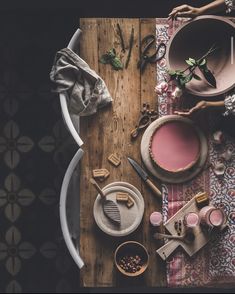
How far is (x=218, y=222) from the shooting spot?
10.2 ft

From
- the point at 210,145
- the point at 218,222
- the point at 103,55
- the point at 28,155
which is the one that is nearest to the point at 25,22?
the point at 28,155

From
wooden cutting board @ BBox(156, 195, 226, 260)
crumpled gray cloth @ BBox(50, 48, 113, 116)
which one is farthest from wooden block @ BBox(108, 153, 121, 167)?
wooden cutting board @ BBox(156, 195, 226, 260)

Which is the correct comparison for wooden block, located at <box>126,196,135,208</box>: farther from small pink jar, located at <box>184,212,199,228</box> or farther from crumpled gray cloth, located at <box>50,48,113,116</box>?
crumpled gray cloth, located at <box>50,48,113,116</box>

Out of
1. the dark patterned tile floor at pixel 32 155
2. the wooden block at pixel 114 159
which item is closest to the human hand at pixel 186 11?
the wooden block at pixel 114 159

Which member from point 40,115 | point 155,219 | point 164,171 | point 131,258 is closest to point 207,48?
point 164,171

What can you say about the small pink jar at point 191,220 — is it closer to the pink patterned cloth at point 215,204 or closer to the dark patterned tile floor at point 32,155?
the pink patterned cloth at point 215,204

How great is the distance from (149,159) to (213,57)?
66cm

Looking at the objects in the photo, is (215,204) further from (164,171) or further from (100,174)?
(100,174)

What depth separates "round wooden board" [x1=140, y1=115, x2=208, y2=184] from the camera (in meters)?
3.21

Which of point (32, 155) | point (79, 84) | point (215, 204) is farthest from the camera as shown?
point (32, 155)

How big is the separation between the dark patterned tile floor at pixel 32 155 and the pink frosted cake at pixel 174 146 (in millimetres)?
1228

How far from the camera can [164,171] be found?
3.21 m

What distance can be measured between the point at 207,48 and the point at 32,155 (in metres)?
1.64

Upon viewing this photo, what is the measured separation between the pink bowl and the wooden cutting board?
60 cm
